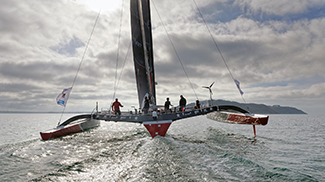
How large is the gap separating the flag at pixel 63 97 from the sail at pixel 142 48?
18.4 feet

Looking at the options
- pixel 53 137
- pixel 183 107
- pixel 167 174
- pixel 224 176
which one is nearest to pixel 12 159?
pixel 53 137

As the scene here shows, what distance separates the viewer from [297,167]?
5.82 metres

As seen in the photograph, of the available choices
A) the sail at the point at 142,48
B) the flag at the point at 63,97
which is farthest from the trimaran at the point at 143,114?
the flag at the point at 63,97

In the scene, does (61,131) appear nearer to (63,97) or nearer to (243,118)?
(63,97)

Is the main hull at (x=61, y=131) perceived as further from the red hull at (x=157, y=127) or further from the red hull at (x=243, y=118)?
the red hull at (x=243, y=118)

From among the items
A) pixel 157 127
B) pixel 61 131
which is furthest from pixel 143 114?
pixel 61 131

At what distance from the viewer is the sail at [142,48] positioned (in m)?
14.2

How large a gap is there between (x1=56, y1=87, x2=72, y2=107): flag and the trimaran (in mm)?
1837

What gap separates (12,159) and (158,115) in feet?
23.6

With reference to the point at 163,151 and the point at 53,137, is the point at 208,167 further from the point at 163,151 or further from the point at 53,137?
the point at 53,137

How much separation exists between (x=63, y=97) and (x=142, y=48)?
739cm

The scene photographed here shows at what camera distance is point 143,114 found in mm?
11219

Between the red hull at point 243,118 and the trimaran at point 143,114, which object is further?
the trimaran at point 143,114

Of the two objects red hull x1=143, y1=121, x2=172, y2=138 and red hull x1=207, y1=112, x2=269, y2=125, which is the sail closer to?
red hull x1=143, y1=121, x2=172, y2=138
